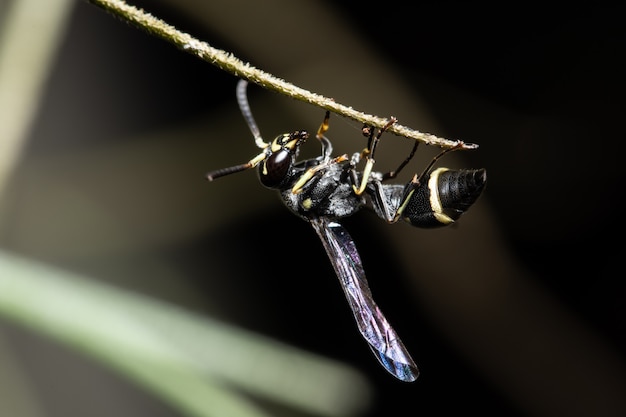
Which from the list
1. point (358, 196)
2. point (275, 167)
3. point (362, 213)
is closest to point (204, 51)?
point (275, 167)

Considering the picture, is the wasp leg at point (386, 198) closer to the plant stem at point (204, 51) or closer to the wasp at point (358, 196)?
the wasp at point (358, 196)

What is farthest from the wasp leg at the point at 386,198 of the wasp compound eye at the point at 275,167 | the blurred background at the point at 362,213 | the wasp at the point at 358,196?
the blurred background at the point at 362,213

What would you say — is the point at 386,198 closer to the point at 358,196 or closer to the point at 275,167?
the point at 358,196


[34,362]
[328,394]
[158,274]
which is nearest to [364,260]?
[328,394]

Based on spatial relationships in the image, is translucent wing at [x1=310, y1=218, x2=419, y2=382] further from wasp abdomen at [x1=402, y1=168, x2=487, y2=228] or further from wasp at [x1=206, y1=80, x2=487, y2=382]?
wasp abdomen at [x1=402, y1=168, x2=487, y2=228]

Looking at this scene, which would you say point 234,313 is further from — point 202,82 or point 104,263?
point 202,82

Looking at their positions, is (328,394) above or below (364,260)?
below
